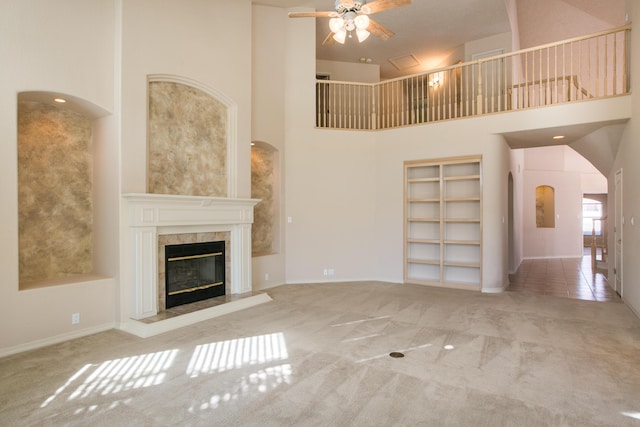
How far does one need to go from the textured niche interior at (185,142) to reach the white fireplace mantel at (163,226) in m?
0.32

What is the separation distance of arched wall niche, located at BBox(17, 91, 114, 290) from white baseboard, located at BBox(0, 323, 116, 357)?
1.87 feet

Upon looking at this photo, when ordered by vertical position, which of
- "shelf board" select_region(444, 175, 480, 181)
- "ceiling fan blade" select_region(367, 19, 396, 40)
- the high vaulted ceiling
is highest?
the high vaulted ceiling

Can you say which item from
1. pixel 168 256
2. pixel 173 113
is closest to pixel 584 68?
pixel 173 113

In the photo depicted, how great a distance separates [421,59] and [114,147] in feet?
27.0

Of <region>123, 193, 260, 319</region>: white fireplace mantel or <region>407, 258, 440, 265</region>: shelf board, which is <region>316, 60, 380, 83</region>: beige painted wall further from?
<region>123, 193, 260, 319</region>: white fireplace mantel

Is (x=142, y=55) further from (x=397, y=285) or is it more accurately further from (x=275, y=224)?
(x=397, y=285)

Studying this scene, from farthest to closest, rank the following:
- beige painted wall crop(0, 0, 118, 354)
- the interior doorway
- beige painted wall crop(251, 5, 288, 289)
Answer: beige painted wall crop(251, 5, 288, 289) → the interior doorway → beige painted wall crop(0, 0, 118, 354)

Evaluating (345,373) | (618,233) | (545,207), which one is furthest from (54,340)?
(545,207)

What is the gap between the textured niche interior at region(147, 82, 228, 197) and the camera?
468 centimetres

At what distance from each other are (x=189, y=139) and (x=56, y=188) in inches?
67.1

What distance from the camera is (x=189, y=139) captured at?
5.10 meters

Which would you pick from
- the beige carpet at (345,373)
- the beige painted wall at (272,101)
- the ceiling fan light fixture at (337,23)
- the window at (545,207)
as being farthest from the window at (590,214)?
the ceiling fan light fixture at (337,23)

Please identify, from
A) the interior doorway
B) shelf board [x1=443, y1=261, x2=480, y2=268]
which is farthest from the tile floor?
shelf board [x1=443, y1=261, x2=480, y2=268]

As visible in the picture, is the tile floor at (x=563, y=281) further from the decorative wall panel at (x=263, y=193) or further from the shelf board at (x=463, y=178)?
the decorative wall panel at (x=263, y=193)
